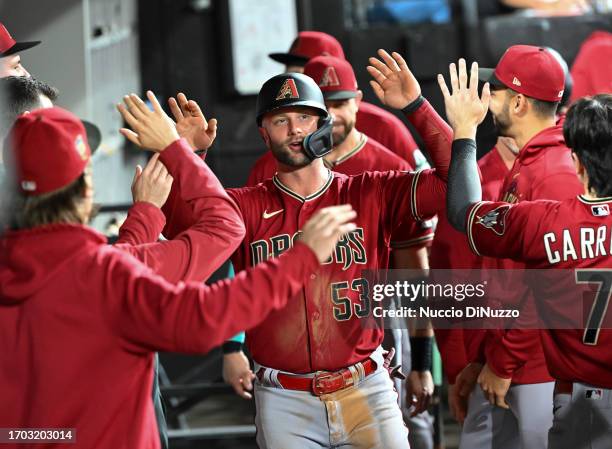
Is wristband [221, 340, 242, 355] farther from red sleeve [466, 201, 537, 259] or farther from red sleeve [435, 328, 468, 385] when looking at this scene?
red sleeve [466, 201, 537, 259]

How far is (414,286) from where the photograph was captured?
4117 millimetres

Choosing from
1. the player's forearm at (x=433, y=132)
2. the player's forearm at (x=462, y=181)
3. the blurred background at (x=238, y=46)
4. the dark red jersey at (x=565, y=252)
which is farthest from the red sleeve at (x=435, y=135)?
the blurred background at (x=238, y=46)

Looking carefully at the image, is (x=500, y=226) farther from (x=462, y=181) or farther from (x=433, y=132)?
(x=433, y=132)

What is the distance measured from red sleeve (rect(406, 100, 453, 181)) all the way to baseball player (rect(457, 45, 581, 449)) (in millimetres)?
342

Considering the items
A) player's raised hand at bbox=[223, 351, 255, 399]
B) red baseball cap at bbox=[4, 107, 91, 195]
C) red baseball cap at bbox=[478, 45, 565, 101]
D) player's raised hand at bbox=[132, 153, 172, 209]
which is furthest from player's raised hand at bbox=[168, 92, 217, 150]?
red baseball cap at bbox=[478, 45, 565, 101]

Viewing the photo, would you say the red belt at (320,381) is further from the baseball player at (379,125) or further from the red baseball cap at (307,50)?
the red baseball cap at (307,50)

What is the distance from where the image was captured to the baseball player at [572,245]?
2879mm

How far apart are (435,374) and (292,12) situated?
3414 millimetres

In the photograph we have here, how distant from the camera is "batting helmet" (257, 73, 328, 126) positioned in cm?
332

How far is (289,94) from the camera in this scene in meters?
3.33

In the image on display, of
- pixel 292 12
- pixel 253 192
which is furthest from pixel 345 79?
pixel 292 12

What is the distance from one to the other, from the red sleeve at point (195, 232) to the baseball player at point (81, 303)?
0.20m

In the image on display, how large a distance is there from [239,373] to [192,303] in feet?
4.78

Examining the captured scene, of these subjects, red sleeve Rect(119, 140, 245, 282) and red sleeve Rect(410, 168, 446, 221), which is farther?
red sleeve Rect(410, 168, 446, 221)
